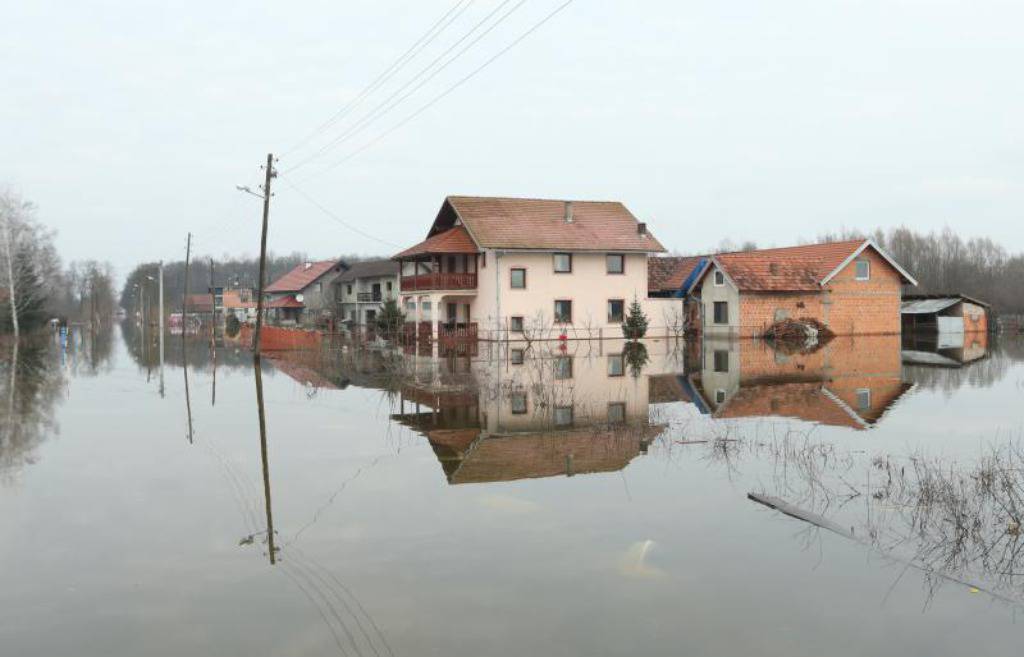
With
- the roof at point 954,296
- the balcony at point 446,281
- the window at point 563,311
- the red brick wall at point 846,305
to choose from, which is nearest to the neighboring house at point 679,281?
the red brick wall at point 846,305

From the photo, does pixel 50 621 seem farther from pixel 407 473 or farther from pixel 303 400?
pixel 303 400

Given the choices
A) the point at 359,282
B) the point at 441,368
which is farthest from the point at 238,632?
the point at 359,282

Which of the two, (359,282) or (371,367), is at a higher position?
(359,282)

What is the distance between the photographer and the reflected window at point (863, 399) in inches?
624

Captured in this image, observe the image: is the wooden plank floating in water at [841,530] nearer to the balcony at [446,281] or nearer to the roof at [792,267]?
the balcony at [446,281]

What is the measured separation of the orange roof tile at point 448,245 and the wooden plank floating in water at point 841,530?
3297cm

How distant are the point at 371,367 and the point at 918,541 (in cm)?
2048

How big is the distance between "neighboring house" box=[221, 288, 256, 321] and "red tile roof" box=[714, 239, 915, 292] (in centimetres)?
6404

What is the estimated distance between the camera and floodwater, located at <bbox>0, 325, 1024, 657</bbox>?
18.1ft

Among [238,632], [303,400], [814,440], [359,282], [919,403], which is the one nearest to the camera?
[238,632]

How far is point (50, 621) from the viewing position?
5703 millimetres

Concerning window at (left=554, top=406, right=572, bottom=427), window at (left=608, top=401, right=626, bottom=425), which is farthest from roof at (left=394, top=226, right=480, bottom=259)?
window at (left=554, top=406, right=572, bottom=427)

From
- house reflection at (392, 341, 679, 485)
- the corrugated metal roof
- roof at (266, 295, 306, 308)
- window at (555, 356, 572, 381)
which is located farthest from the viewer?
roof at (266, 295, 306, 308)

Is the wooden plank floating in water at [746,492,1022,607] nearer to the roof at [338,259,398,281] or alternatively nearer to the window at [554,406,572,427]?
the window at [554,406,572,427]
